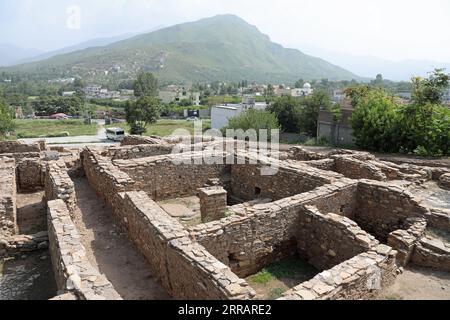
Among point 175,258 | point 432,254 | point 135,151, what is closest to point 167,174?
point 135,151

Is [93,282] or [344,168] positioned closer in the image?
[93,282]

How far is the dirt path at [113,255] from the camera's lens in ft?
22.5

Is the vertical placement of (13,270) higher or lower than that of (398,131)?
lower

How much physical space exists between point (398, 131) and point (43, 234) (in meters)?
21.6

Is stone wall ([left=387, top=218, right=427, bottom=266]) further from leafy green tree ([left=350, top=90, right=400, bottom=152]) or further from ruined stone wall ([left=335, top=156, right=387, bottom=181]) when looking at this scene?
leafy green tree ([left=350, top=90, right=400, bottom=152])

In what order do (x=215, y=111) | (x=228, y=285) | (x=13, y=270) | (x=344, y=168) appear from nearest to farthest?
(x=228, y=285), (x=13, y=270), (x=344, y=168), (x=215, y=111)

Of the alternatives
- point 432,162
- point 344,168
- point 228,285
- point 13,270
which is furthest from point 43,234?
point 432,162

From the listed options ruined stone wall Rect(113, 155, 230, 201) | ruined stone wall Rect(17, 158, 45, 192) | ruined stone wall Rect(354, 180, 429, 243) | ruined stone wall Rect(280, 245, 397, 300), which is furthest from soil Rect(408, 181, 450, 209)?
ruined stone wall Rect(17, 158, 45, 192)

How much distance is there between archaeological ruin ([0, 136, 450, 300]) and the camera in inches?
238

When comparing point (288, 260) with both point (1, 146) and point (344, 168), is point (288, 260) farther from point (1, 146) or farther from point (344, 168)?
point (1, 146)

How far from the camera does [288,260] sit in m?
8.78

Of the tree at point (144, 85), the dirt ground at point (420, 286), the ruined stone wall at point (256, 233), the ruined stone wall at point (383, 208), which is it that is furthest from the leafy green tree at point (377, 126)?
the tree at point (144, 85)

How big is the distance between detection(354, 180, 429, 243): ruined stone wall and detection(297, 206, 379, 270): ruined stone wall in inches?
90.9

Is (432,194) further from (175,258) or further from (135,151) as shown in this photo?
(135,151)
